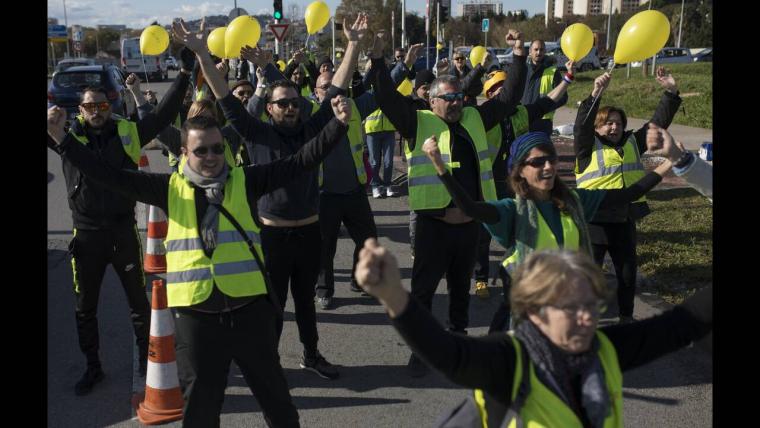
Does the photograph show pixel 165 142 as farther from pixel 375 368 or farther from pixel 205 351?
pixel 205 351

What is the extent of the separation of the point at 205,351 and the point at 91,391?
195cm

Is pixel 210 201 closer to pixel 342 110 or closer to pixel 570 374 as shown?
pixel 342 110

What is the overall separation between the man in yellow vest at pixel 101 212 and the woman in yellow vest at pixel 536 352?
3091mm

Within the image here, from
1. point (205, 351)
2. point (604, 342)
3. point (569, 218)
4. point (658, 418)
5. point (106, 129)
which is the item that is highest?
point (106, 129)

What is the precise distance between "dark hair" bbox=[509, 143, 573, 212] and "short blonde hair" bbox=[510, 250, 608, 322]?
1.14 meters

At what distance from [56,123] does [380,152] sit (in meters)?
7.42

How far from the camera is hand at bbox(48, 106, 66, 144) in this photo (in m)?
3.56

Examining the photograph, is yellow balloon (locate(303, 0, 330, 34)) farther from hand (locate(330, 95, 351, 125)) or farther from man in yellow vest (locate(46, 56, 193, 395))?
hand (locate(330, 95, 351, 125))

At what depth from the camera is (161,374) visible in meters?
4.55

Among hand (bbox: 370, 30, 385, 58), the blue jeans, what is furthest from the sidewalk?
hand (bbox: 370, 30, 385, 58)

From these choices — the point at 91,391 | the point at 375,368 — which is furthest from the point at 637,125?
the point at 91,391

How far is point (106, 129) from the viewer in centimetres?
489

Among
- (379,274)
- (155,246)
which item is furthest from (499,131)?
(379,274)

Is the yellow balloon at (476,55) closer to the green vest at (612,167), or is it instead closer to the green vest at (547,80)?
the green vest at (547,80)
